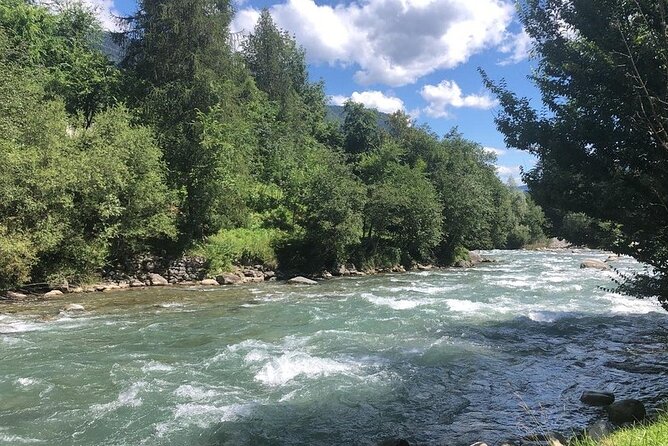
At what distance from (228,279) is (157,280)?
3691 mm

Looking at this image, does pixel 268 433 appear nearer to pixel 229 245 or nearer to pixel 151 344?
pixel 151 344

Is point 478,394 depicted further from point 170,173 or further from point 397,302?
point 170,173

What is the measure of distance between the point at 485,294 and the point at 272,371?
14.1 metres

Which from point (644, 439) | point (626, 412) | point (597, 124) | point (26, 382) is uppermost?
point (597, 124)

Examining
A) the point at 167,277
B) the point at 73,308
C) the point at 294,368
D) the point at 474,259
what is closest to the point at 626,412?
the point at 294,368

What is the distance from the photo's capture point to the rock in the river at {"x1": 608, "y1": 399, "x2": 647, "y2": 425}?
23.1 ft

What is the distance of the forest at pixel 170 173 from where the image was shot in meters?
20.2

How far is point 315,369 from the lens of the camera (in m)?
A: 10.2

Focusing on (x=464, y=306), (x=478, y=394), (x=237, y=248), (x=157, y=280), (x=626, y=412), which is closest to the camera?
(x=626, y=412)

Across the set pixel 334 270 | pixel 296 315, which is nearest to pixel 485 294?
pixel 296 315

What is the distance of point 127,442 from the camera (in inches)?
267

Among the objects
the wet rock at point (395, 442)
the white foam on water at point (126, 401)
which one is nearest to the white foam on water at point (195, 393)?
the white foam on water at point (126, 401)

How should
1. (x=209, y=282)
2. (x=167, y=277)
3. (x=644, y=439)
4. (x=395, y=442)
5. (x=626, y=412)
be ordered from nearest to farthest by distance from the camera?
(x=644, y=439) < (x=395, y=442) < (x=626, y=412) < (x=209, y=282) < (x=167, y=277)

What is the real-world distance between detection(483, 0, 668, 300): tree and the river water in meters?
3.58
